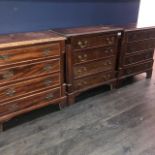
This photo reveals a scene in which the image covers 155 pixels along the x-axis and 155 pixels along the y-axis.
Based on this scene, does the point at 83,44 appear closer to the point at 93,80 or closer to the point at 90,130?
the point at 93,80

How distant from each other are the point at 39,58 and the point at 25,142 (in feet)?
2.60

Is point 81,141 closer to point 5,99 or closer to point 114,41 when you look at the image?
point 5,99

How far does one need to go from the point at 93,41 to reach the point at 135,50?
0.78 m

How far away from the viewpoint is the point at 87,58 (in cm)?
228

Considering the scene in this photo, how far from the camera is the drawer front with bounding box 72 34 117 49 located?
2.11 meters

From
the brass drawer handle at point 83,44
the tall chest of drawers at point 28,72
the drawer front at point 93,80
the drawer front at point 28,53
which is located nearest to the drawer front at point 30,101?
the tall chest of drawers at point 28,72

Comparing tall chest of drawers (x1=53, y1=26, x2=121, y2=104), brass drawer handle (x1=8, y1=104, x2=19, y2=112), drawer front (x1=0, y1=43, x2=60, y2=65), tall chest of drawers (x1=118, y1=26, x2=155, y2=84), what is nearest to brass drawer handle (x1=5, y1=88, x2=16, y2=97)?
brass drawer handle (x1=8, y1=104, x2=19, y2=112)

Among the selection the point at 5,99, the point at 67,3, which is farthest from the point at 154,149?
the point at 67,3

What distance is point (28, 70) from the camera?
187 centimetres

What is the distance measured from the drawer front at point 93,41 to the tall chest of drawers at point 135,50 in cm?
21

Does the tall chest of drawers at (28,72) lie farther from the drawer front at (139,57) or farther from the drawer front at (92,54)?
the drawer front at (139,57)

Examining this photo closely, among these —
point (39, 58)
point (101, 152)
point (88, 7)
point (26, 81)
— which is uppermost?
point (88, 7)

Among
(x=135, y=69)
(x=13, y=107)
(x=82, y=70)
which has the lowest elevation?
(x=13, y=107)

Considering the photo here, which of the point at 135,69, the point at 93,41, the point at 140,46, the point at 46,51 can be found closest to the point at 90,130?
the point at 46,51
